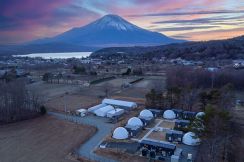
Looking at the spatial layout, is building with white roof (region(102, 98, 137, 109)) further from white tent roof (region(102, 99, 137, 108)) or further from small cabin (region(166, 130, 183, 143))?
small cabin (region(166, 130, 183, 143))

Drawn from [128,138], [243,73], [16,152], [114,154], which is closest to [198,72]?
[243,73]

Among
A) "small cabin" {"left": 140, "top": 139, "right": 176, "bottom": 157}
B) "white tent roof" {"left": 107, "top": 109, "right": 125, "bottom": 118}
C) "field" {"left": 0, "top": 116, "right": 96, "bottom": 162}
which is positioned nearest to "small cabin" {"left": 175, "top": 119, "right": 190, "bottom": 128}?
"small cabin" {"left": 140, "top": 139, "right": 176, "bottom": 157}

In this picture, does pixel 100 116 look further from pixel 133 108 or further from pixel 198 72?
pixel 198 72

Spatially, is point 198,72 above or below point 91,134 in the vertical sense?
above

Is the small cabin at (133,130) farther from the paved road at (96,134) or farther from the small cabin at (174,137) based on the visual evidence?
the small cabin at (174,137)

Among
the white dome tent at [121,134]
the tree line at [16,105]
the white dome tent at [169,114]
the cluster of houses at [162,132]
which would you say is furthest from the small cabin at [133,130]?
the tree line at [16,105]

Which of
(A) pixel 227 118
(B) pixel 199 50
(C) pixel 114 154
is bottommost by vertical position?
(C) pixel 114 154

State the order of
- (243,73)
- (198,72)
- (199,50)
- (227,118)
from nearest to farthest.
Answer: (227,118)
(243,73)
(198,72)
(199,50)
